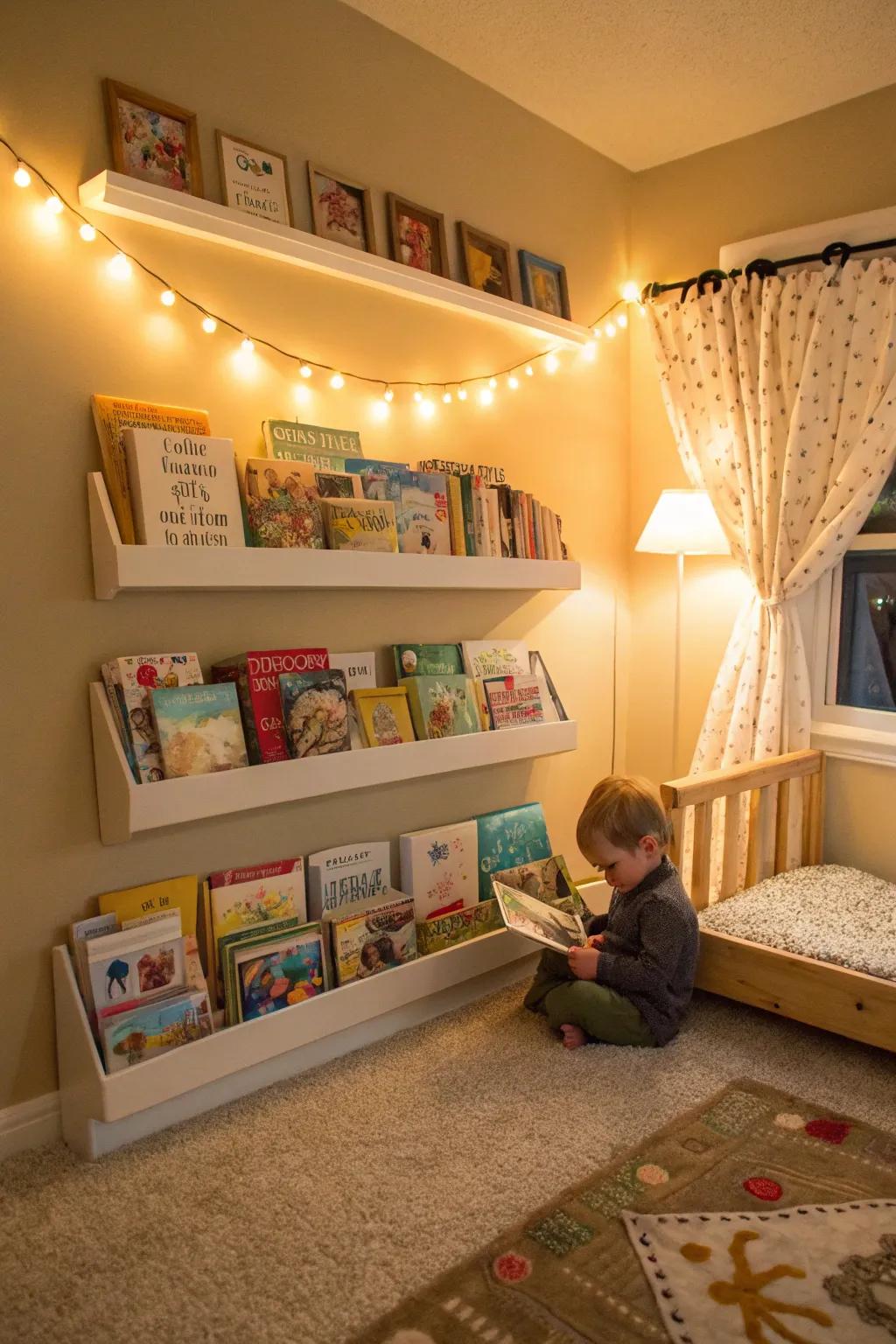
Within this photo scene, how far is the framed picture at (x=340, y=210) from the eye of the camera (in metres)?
2.28

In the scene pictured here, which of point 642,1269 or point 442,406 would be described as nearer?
point 642,1269

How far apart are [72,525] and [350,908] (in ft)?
3.49

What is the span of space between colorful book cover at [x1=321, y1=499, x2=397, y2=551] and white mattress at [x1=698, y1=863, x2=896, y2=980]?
1226 mm

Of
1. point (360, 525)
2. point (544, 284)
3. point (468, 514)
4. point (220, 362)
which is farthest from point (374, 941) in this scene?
point (544, 284)

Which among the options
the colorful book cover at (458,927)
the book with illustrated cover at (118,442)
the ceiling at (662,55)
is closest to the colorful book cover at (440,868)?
the colorful book cover at (458,927)

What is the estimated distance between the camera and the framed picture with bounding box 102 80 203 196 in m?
1.91

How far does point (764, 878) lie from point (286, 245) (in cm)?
212

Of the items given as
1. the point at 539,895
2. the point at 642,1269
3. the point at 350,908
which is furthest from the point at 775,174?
the point at 642,1269

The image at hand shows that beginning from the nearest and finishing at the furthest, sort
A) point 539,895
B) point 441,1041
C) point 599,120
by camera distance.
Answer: point 441,1041 < point 539,895 < point 599,120

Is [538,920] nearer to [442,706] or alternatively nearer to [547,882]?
[547,882]

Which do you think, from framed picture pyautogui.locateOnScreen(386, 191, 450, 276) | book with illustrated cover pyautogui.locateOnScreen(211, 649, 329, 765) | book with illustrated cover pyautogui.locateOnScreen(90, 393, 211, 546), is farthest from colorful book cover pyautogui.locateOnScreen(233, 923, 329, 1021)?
framed picture pyautogui.locateOnScreen(386, 191, 450, 276)

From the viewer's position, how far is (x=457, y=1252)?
5.20ft

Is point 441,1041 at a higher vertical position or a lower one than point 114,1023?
lower

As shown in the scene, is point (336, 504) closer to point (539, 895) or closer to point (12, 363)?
point (12, 363)
